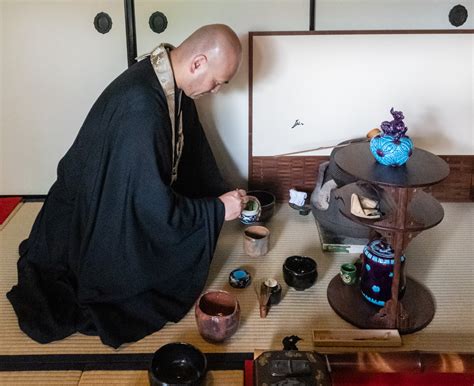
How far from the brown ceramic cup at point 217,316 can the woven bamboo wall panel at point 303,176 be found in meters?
1.14

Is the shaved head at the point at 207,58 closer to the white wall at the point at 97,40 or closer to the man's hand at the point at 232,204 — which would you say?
the man's hand at the point at 232,204

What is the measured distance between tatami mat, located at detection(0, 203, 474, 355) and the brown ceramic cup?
63 mm

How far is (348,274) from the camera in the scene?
2354 millimetres

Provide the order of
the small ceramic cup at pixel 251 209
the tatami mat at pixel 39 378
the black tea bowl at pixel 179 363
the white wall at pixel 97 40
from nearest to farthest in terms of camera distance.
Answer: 1. the black tea bowl at pixel 179 363
2. the tatami mat at pixel 39 378
3. the small ceramic cup at pixel 251 209
4. the white wall at pixel 97 40

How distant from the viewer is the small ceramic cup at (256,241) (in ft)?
8.45

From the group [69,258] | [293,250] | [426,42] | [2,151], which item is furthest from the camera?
[2,151]

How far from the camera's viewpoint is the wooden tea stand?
1.94m

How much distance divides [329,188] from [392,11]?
37.6 inches

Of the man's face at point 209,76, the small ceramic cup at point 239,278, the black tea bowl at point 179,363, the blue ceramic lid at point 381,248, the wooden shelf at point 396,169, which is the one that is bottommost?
the small ceramic cup at point 239,278

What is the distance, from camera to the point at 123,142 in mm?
2041

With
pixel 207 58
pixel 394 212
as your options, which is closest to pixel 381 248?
pixel 394 212

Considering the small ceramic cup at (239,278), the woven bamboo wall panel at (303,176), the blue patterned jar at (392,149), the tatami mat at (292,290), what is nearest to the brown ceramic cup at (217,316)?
the tatami mat at (292,290)

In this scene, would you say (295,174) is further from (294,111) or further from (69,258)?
(69,258)

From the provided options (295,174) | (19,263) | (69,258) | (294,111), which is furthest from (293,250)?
(19,263)
